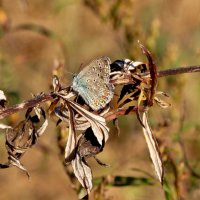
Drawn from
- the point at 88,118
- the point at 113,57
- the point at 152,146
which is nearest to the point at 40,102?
the point at 88,118

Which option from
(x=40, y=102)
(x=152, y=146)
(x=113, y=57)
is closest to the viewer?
(x=40, y=102)

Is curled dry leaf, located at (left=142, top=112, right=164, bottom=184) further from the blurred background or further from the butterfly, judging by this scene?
the blurred background

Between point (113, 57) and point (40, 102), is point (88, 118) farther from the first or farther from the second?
point (113, 57)

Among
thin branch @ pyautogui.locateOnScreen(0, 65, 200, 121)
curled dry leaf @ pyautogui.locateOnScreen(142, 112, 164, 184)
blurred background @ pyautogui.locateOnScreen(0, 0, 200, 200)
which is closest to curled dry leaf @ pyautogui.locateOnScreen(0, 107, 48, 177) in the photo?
thin branch @ pyautogui.locateOnScreen(0, 65, 200, 121)

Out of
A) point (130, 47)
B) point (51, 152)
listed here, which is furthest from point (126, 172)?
point (130, 47)

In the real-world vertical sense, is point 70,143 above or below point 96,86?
below

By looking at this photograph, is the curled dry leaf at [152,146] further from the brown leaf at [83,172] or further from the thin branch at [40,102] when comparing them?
the brown leaf at [83,172]
